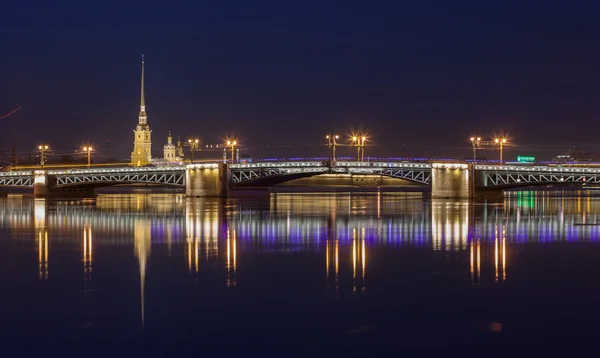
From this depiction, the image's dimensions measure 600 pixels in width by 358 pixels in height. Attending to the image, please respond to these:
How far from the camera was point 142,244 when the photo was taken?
3253 cm

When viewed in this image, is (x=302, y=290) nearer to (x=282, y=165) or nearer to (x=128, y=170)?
(x=282, y=165)

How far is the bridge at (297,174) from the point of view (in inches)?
3504

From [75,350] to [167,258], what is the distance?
12.4 meters

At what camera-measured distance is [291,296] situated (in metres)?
19.8

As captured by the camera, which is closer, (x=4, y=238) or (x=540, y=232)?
(x=4, y=238)

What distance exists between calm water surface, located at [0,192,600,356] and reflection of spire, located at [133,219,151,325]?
9 cm

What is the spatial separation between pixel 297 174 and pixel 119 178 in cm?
2207

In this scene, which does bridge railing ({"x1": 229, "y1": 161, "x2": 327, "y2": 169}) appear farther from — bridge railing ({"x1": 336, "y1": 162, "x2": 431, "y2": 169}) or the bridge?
bridge railing ({"x1": 336, "y1": 162, "x2": 431, "y2": 169})

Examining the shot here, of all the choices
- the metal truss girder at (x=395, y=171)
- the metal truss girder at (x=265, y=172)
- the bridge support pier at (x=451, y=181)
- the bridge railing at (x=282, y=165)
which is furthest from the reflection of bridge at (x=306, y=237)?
the metal truss girder at (x=265, y=172)

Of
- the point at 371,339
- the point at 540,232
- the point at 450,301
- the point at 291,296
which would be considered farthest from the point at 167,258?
the point at 540,232

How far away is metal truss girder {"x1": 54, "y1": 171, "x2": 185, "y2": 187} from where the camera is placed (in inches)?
4080

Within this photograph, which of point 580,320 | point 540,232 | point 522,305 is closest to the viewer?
point 580,320

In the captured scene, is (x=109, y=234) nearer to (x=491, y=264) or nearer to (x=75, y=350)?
(x=491, y=264)

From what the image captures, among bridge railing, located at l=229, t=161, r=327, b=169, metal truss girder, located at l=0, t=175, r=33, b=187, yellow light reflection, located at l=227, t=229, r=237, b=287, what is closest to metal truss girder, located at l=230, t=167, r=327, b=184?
bridge railing, located at l=229, t=161, r=327, b=169
